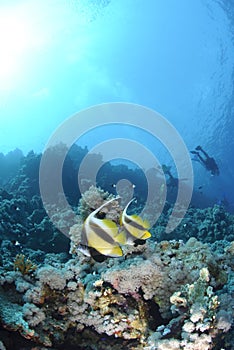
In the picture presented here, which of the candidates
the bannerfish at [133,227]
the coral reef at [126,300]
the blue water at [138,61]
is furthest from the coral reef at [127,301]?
the blue water at [138,61]

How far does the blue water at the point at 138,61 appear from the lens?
29312 millimetres

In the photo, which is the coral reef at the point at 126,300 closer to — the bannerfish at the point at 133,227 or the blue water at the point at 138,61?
the bannerfish at the point at 133,227

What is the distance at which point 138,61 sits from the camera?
44219 mm

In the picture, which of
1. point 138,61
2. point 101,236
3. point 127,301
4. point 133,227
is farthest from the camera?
point 138,61

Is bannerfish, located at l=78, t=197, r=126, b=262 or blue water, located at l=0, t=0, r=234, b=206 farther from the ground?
blue water, located at l=0, t=0, r=234, b=206

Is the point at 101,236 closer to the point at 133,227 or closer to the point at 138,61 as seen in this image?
the point at 133,227

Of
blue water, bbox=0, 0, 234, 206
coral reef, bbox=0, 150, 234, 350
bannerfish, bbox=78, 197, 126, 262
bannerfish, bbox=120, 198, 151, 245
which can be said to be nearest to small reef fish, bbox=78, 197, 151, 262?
bannerfish, bbox=78, 197, 126, 262

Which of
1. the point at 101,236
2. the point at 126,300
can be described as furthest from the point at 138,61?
the point at 101,236

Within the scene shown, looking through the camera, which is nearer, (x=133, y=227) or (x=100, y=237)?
(x=100, y=237)

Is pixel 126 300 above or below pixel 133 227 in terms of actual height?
below

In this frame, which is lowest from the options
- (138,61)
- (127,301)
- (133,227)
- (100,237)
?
(127,301)

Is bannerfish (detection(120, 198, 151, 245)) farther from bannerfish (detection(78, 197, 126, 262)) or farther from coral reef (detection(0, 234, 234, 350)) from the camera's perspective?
coral reef (detection(0, 234, 234, 350))

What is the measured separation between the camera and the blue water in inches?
1154

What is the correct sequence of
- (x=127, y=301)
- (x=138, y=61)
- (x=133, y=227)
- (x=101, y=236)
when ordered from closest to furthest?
(x=101, y=236) → (x=133, y=227) → (x=127, y=301) → (x=138, y=61)
